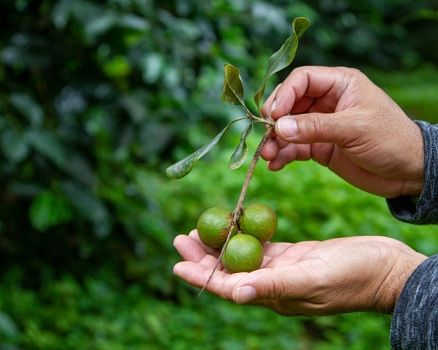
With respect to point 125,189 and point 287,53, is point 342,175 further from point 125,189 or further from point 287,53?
point 125,189

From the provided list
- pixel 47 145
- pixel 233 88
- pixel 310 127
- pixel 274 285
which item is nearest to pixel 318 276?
pixel 274 285

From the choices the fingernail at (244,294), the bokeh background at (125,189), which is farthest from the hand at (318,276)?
the bokeh background at (125,189)

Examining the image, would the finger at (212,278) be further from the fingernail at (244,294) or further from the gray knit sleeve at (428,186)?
the gray knit sleeve at (428,186)

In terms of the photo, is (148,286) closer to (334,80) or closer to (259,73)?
(259,73)

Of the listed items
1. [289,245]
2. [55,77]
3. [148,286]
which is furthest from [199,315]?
[289,245]

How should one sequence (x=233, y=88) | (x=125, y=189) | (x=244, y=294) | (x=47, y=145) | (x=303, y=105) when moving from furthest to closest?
(x=125, y=189), (x=47, y=145), (x=303, y=105), (x=233, y=88), (x=244, y=294)

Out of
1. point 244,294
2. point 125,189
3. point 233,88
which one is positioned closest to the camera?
point 244,294
